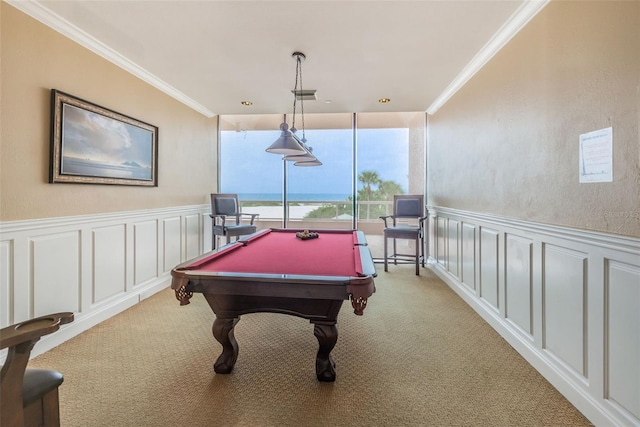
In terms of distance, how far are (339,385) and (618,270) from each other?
161 centimetres

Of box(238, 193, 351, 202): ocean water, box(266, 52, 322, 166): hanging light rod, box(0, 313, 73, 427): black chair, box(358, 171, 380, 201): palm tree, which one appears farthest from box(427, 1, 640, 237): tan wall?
box(238, 193, 351, 202): ocean water

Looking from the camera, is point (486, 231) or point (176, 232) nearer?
point (486, 231)

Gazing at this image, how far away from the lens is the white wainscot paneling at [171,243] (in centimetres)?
366

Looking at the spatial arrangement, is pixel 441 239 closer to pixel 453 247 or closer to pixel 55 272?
pixel 453 247

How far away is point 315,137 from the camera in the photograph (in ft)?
18.6

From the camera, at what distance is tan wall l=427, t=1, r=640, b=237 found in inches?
53.6

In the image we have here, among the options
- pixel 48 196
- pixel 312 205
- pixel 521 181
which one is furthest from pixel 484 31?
pixel 312 205

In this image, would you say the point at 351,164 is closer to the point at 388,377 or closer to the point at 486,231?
the point at 486,231

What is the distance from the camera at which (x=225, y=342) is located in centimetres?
191

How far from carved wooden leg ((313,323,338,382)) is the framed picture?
7.80ft

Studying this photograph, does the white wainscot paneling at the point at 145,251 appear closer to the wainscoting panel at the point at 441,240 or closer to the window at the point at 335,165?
the window at the point at 335,165

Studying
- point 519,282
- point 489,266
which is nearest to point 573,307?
point 519,282

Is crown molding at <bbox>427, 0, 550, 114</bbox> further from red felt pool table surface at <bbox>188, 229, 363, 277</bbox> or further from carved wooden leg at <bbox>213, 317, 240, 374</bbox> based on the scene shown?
carved wooden leg at <bbox>213, 317, 240, 374</bbox>

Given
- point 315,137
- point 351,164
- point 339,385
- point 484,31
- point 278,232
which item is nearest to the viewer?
point 339,385
